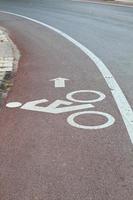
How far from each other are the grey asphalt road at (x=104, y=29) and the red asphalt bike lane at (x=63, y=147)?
0.73m

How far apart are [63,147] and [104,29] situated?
1078 centimetres

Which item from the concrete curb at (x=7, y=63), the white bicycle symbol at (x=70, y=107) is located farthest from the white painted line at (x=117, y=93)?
the concrete curb at (x=7, y=63)

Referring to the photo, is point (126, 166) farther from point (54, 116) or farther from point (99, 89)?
point (99, 89)

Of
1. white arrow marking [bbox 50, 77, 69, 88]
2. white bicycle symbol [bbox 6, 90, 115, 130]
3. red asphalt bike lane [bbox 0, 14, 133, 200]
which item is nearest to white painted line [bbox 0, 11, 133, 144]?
red asphalt bike lane [bbox 0, 14, 133, 200]

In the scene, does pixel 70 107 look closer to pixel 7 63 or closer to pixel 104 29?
pixel 7 63

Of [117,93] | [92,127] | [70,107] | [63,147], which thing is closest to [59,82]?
[117,93]

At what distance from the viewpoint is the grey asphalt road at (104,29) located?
9.66 m

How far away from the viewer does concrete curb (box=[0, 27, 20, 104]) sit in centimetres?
853

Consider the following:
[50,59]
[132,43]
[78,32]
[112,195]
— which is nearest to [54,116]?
[112,195]

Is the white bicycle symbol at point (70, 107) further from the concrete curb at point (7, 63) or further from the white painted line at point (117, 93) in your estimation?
the concrete curb at point (7, 63)

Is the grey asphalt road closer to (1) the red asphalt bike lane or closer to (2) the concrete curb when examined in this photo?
(1) the red asphalt bike lane

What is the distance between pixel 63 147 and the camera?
5535 millimetres

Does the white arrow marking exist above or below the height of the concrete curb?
above

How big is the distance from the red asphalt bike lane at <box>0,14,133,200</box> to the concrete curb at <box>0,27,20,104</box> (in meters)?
0.20
